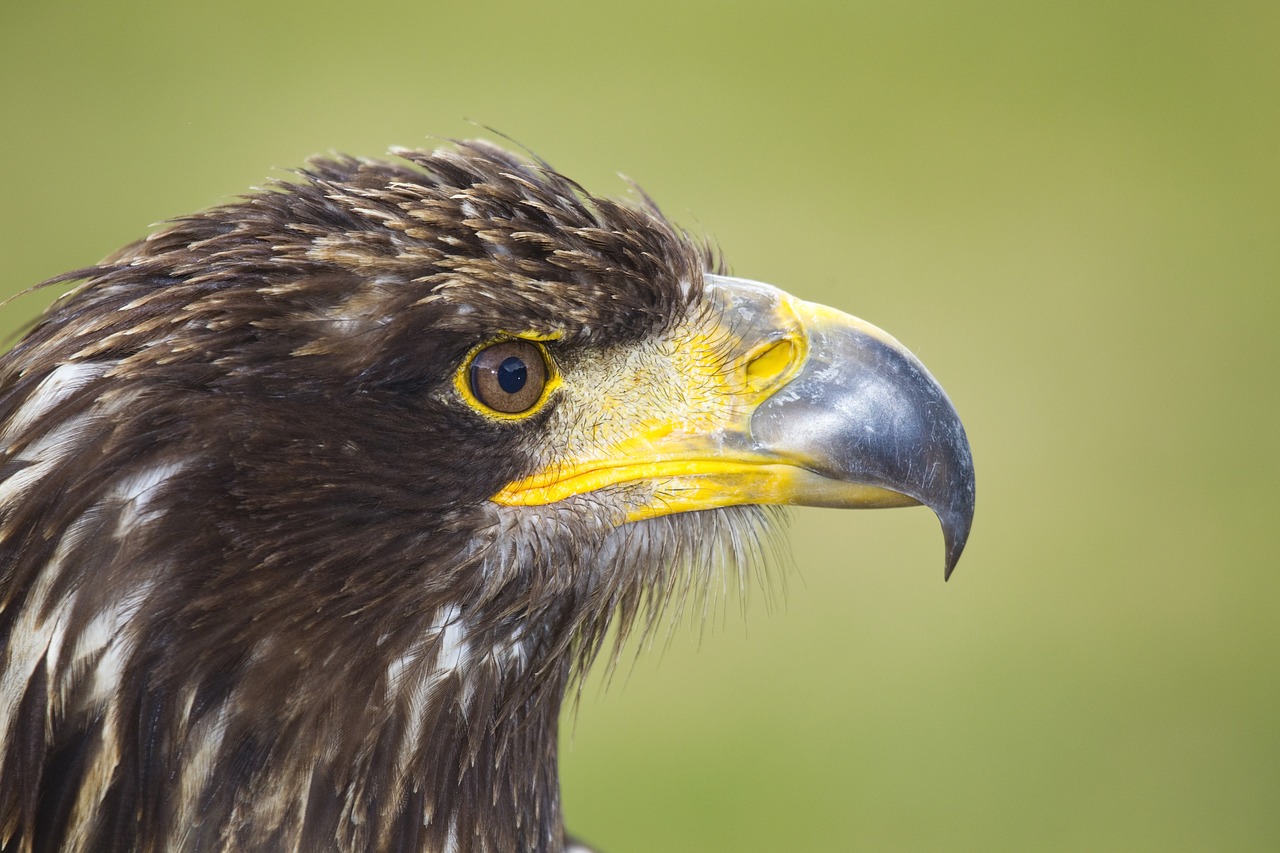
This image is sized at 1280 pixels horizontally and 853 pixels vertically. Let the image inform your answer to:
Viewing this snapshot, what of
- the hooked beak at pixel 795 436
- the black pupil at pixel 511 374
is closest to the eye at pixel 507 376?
the black pupil at pixel 511 374

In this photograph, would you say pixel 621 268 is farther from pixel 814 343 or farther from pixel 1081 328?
pixel 1081 328

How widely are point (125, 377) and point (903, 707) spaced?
203 inches

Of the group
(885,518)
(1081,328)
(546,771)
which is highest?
(546,771)

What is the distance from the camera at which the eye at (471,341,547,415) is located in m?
1.85

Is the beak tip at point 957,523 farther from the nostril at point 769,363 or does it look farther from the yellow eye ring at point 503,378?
the yellow eye ring at point 503,378

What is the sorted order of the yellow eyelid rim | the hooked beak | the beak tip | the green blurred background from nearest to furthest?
the yellow eyelid rim, the hooked beak, the beak tip, the green blurred background

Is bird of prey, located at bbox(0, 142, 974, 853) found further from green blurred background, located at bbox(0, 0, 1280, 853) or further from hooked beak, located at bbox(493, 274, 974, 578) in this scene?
green blurred background, located at bbox(0, 0, 1280, 853)

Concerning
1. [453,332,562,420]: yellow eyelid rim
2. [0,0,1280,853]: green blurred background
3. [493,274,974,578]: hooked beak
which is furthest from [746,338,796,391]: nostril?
[0,0,1280,853]: green blurred background

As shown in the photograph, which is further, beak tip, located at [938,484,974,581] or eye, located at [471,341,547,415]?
beak tip, located at [938,484,974,581]

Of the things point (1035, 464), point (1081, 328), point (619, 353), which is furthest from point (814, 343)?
point (1081, 328)

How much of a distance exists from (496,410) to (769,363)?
1.53ft

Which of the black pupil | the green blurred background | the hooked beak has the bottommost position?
the green blurred background

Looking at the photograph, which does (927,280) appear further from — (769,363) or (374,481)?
(374,481)

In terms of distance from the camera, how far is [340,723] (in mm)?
1811
